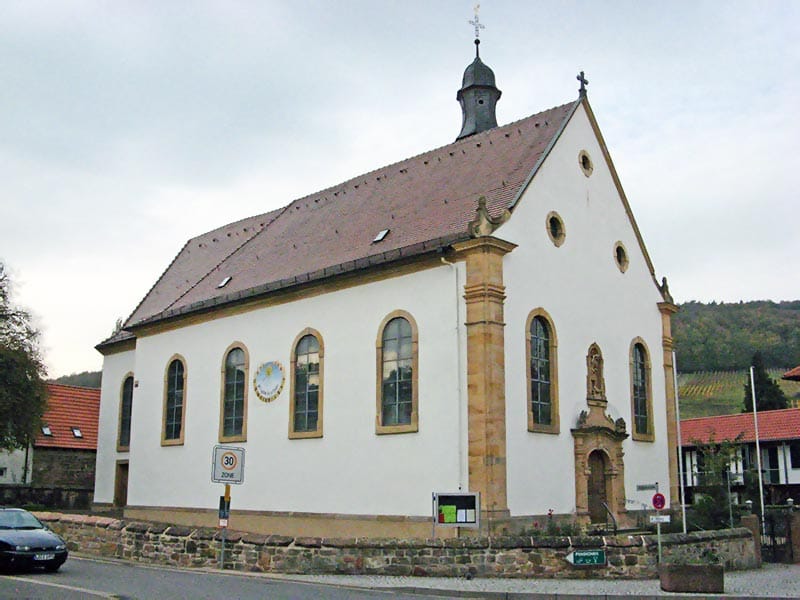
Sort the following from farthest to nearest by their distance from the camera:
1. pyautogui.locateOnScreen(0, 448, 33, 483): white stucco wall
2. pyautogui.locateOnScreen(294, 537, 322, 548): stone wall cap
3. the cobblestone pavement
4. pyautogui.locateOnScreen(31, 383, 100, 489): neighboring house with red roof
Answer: pyautogui.locateOnScreen(31, 383, 100, 489): neighboring house with red roof
pyautogui.locateOnScreen(0, 448, 33, 483): white stucco wall
pyautogui.locateOnScreen(294, 537, 322, 548): stone wall cap
the cobblestone pavement

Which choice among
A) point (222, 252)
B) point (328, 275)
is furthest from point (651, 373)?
point (222, 252)

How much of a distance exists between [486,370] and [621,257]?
7752 millimetres

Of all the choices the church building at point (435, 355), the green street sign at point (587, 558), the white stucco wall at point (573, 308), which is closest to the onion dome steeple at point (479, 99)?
the church building at point (435, 355)

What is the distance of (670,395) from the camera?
2578 centimetres

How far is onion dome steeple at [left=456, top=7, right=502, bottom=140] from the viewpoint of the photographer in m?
29.0

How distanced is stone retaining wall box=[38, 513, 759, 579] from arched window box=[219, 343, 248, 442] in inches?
299

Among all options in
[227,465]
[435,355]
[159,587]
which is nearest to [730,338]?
[435,355]

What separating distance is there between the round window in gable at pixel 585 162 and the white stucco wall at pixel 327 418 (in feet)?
19.2

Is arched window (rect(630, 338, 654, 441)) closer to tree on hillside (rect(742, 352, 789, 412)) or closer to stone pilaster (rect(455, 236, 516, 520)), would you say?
stone pilaster (rect(455, 236, 516, 520))

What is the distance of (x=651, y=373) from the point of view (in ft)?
82.4

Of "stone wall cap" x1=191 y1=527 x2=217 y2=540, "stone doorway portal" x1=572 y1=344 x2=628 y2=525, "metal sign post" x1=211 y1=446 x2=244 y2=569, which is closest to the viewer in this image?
"stone wall cap" x1=191 y1=527 x2=217 y2=540

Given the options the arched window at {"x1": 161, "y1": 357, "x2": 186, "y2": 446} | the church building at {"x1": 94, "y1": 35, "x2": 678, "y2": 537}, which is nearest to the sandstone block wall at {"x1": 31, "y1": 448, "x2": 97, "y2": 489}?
the church building at {"x1": 94, "y1": 35, "x2": 678, "y2": 537}

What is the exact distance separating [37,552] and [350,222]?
13.6 meters

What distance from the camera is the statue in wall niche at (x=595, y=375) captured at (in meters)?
22.2
